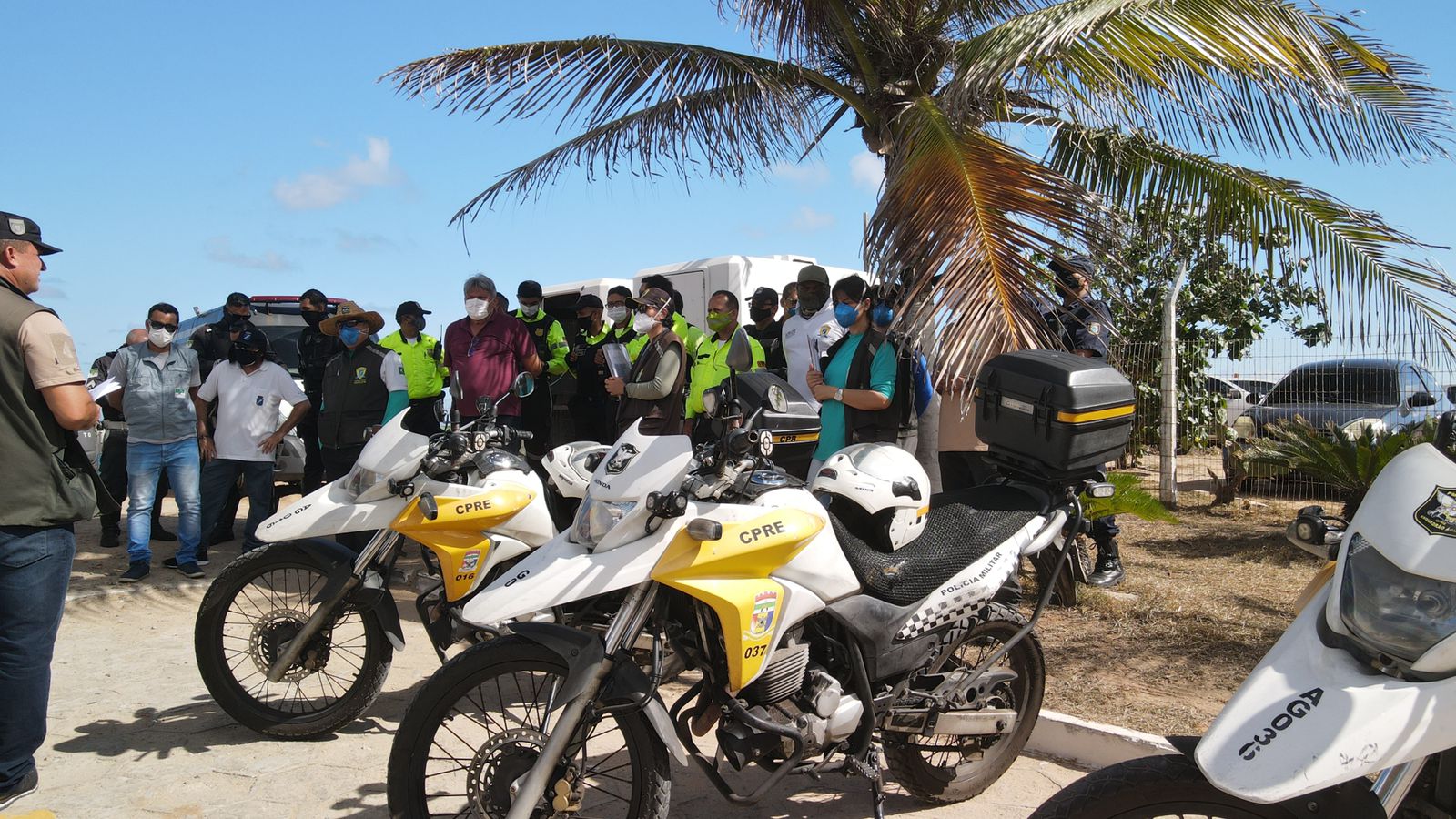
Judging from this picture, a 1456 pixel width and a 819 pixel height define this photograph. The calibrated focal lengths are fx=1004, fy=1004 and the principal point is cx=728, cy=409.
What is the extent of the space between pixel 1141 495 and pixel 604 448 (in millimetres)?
3234

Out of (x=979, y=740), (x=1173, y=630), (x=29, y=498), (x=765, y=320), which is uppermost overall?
(x=765, y=320)

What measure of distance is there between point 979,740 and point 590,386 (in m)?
6.30

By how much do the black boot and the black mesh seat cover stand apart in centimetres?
315

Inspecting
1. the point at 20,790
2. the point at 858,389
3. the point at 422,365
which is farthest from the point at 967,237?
the point at 20,790

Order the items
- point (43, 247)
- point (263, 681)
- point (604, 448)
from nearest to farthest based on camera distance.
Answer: point (43, 247), point (263, 681), point (604, 448)

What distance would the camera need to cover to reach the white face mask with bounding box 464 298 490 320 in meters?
7.24

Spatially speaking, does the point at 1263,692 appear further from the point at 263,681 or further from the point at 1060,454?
the point at 263,681

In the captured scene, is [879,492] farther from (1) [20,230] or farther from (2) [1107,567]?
(2) [1107,567]

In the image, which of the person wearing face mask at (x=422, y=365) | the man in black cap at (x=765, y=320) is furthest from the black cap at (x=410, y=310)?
the man in black cap at (x=765, y=320)

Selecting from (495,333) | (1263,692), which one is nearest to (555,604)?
(1263,692)

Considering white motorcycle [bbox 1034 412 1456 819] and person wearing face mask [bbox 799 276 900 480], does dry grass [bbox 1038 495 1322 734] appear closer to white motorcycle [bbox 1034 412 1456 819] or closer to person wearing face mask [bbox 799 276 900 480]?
person wearing face mask [bbox 799 276 900 480]

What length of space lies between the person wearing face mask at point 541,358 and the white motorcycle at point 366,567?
156 inches

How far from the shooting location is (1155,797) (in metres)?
1.94

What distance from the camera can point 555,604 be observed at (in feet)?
9.21
